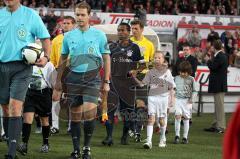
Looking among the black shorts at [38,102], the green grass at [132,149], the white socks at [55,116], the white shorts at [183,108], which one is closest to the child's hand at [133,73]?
the white shorts at [183,108]

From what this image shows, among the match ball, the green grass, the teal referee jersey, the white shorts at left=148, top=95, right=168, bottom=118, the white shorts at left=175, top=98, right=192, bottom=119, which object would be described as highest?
the teal referee jersey

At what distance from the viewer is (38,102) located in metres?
10.8

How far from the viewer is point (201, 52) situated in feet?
77.2

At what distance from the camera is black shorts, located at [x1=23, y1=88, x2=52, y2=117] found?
1070 centimetres

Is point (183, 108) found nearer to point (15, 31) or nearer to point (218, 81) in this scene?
point (218, 81)

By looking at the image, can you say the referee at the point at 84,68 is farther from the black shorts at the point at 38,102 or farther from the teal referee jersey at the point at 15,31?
the teal referee jersey at the point at 15,31

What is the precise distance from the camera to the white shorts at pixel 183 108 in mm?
13398

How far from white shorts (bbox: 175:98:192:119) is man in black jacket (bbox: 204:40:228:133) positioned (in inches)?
110

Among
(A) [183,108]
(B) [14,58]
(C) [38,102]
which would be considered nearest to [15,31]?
(B) [14,58]

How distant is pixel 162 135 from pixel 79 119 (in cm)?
278

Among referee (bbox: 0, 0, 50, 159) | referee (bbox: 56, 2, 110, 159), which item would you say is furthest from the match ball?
referee (bbox: 56, 2, 110, 159)

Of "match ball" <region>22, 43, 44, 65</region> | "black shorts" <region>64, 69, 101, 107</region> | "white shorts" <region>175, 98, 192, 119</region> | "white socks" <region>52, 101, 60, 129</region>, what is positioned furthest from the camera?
"white socks" <region>52, 101, 60, 129</region>

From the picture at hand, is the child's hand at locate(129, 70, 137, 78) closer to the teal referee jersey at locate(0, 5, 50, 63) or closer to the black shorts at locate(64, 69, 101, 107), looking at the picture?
the black shorts at locate(64, 69, 101, 107)

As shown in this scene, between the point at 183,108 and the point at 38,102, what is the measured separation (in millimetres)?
3529
